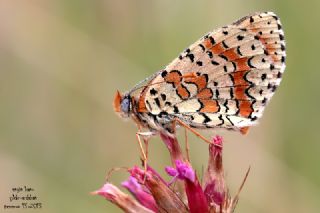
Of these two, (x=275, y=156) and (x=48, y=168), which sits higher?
(x=48, y=168)

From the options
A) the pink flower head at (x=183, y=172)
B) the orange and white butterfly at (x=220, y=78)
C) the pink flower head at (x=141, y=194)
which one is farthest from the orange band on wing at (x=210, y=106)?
the pink flower head at (x=141, y=194)

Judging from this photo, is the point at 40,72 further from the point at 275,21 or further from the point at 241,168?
the point at 275,21

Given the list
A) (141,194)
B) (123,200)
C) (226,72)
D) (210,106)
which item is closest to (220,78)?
(226,72)

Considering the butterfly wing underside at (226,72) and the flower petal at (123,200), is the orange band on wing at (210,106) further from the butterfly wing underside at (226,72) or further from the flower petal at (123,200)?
the flower petal at (123,200)

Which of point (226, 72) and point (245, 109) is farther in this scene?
point (226, 72)

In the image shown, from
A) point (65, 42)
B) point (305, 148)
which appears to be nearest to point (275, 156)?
point (305, 148)

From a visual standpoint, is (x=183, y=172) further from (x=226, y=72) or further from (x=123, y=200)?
(x=226, y=72)
